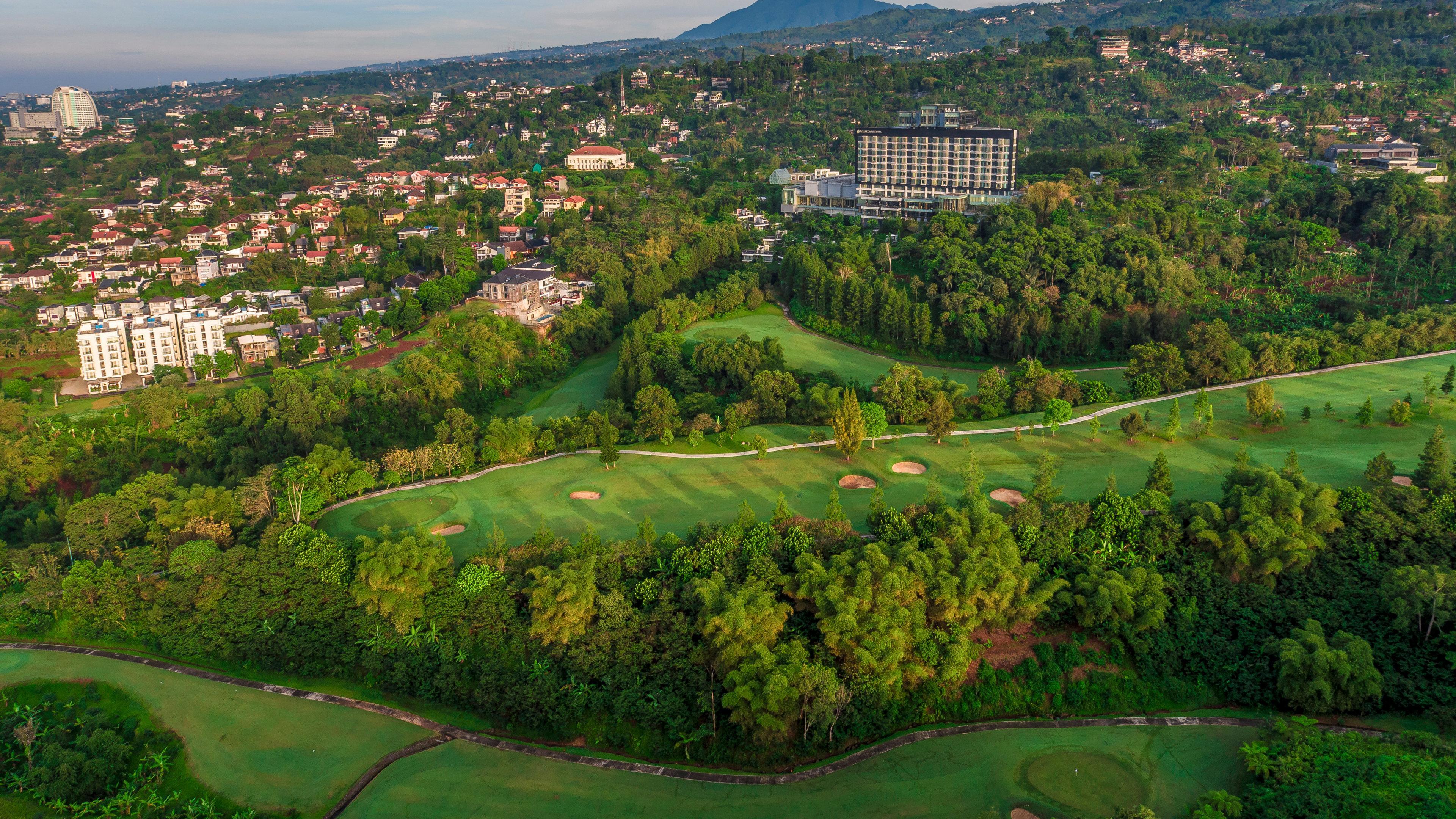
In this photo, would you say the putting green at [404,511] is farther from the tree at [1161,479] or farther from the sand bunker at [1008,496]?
the tree at [1161,479]

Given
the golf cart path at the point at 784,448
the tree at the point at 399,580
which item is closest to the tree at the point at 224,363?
the golf cart path at the point at 784,448

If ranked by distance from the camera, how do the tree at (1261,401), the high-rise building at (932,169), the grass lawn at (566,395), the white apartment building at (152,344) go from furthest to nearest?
the high-rise building at (932,169) < the white apartment building at (152,344) < the grass lawn at (566,395) < the tree at (1261,401)

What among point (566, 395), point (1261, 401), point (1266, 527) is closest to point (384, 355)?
point (566, 395)

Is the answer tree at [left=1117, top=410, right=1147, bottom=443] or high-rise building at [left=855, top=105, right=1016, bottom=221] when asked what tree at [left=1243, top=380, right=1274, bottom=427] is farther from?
high-rise building at [left=855, top=105, right=1016, bottom=221]

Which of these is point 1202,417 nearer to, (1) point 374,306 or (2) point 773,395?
(2) point 773,395

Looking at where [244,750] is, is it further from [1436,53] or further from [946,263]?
[1436,53]

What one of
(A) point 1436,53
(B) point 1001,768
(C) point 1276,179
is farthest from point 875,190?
(A) point 1436,53

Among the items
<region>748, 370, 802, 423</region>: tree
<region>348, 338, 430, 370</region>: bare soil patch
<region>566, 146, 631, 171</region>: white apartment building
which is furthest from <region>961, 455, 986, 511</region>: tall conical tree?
<region>566, 146, 631, 171</region>: white apartment building
